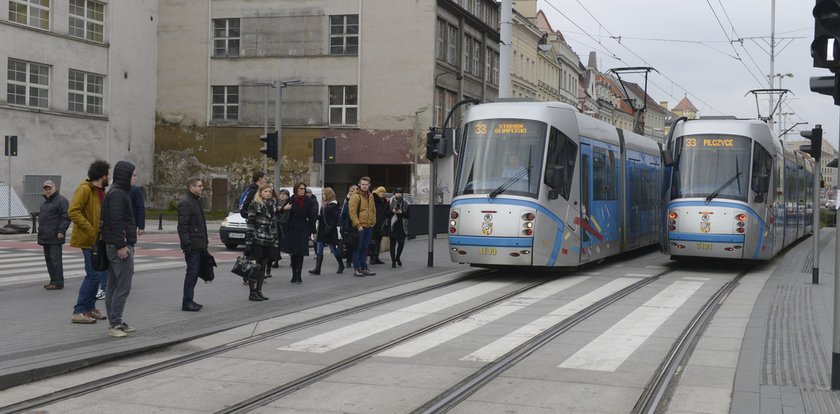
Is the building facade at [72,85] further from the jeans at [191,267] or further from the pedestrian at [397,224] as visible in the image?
the jeans at [191,267]

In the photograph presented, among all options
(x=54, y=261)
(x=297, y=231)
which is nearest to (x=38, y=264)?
(x=54, y=261)

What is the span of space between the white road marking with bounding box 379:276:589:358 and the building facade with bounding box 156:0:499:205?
3088 centimetres

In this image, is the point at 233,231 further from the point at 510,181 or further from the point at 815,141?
the point at 815,141

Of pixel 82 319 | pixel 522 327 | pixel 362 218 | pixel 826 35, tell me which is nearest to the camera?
pixel 826 35

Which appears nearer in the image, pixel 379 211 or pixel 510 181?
pixel 510 181

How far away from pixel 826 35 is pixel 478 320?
5.92 metres

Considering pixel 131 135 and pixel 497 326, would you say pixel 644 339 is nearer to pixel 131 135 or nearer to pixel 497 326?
pixel 497 326

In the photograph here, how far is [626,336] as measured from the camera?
443 inches

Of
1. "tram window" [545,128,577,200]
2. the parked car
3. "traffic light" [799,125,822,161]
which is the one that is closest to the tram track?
"tram window" [545,128,577,200]

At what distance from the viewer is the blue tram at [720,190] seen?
65.0 ft

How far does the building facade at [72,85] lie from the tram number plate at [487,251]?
1126 inches

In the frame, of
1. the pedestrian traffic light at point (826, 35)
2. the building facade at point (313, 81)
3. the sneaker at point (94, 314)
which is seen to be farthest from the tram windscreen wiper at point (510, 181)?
the building facade at point (313, 81)

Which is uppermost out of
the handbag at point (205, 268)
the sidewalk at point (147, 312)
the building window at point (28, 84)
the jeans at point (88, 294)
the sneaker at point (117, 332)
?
the building window at point (28, 84)

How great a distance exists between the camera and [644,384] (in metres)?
8.44
